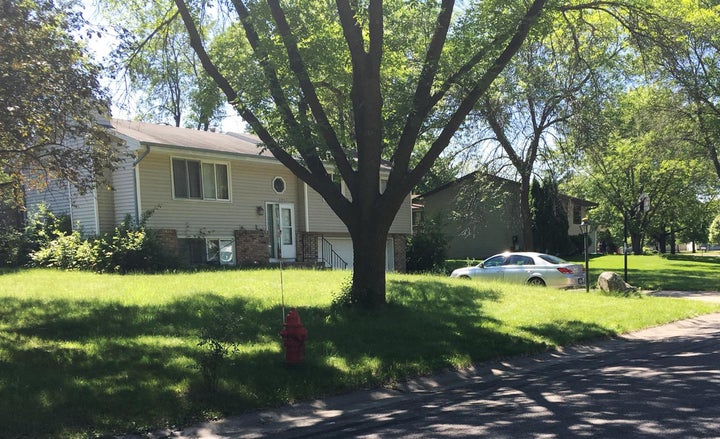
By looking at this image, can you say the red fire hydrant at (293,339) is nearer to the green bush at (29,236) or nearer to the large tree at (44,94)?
the large tree at (44,94)

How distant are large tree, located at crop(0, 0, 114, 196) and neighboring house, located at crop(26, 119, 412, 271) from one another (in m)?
5.91

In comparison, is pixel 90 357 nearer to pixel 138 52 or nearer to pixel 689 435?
pixel 689 435

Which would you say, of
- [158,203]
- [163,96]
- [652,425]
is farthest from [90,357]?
[158,203]

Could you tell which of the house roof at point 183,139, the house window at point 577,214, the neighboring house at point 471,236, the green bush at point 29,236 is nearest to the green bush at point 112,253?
the green bush at point 29,236

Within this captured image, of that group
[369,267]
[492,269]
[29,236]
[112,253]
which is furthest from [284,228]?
[369,267]

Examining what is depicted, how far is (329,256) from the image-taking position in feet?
76.1

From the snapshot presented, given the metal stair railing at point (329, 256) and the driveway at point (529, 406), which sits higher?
the metal stair railing at point (329, 256)

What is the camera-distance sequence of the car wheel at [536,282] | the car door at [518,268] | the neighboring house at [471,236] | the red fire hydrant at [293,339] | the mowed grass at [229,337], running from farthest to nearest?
the neighboring house at [471,236] < the car door at [518,268] < the car wheel at [536,282] < the red fire hydrant at [293,339] < the mowed grass at [229,337]

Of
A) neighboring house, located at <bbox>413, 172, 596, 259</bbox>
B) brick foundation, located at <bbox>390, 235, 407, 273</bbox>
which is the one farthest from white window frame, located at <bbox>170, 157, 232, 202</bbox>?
neighboring house, located at <bbox>413, 172, 596, 259</bbox>

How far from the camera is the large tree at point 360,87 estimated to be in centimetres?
983

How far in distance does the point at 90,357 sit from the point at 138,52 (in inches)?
323

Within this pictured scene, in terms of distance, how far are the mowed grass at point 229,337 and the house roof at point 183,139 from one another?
17.9ft

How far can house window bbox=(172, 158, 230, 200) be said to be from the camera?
1855cm

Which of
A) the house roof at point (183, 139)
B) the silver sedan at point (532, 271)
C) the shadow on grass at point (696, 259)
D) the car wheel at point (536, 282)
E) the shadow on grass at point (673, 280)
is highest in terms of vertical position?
the house roof at point (183, 139)
